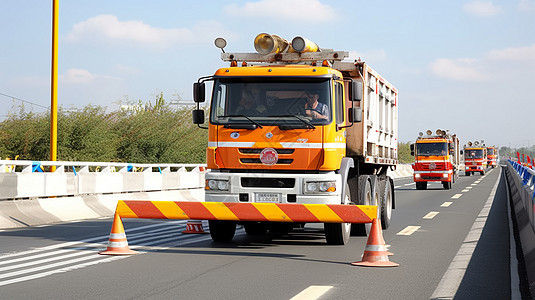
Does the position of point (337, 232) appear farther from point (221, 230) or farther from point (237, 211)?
point (237, 211)

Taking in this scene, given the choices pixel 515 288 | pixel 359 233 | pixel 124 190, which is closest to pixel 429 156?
pixel 124 190

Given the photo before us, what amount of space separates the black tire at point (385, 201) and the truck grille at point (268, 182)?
442 centimetres

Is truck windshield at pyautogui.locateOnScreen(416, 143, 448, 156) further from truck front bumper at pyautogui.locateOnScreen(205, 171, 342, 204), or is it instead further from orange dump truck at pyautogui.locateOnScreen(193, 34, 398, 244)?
truck front bumper at pyautogui.locateOnScreen(205, 171, 342, 204)

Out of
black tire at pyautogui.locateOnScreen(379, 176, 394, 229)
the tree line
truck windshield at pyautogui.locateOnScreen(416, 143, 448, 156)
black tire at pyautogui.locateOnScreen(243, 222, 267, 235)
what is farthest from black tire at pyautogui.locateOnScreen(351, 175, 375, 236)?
truck windshield at pyautogui.locateOnScreen(416, 143, 448, 156)

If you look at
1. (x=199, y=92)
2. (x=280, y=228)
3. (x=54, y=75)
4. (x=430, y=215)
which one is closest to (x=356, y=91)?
(x=199, y=92)

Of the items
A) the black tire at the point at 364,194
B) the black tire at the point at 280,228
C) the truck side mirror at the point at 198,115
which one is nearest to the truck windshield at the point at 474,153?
the black tire at the point at 280,228

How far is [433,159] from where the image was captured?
37125 mm

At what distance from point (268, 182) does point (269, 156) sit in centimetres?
39

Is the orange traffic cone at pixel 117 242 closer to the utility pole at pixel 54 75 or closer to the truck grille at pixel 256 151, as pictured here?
the truck grille at pixel 256 151

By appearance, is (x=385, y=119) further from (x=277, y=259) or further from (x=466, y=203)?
(x=466, y=203)

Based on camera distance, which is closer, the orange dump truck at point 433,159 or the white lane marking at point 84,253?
the white lane marking at point 84,253

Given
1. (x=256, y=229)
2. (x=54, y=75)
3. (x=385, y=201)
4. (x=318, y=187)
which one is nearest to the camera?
(x=318, y=187)

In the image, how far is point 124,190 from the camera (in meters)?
19.4

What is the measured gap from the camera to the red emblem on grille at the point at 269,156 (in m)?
10.8
